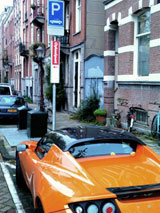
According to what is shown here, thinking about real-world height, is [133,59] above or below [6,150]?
above

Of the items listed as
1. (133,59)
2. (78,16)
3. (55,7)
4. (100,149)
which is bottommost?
(100,149)

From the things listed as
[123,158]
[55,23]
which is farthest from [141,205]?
[55,23]

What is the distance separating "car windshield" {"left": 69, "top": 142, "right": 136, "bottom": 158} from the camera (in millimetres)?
3431

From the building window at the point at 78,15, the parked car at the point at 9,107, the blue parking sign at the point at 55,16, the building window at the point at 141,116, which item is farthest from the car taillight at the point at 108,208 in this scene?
the building window at the point at 78,15

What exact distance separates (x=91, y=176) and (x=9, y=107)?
11632 mm

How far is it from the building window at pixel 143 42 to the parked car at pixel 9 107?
669 centimetres

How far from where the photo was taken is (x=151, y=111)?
9445mm

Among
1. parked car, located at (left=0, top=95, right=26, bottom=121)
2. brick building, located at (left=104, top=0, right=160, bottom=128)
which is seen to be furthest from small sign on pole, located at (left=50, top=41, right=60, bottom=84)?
parked car, located at (left=0, top=95, right=26, bottom=121)

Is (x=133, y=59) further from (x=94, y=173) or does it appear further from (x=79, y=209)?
(x=79, y=209)

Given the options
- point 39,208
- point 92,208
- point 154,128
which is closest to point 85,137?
point 39,208

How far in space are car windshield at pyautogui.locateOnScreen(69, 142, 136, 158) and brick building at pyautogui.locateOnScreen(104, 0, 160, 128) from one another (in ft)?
18.9

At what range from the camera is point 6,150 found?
314 inches

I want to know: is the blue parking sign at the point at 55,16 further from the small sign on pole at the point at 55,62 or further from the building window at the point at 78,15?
the building window at the point at 78,15

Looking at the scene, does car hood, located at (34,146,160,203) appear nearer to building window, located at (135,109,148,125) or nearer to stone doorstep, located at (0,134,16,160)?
stone doorstep, located at (0,134,16,160)
